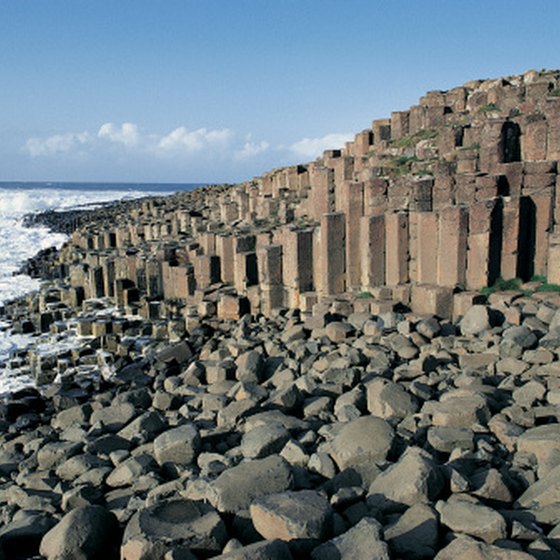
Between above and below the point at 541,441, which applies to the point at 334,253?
above

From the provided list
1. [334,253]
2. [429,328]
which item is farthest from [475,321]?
[334,253]

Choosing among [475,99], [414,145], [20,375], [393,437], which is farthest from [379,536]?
[475,99]

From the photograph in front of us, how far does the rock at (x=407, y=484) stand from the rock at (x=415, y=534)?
16cm

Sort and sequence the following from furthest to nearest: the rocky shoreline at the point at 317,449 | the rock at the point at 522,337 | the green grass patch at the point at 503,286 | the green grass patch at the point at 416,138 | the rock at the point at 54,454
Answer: the green grass patch at the point at 416,138, the green grass patch at the point at 503,286, the rock at the point at 522,337, the rock at the point at 54,454, the rocky shoreline at the point at 317,449

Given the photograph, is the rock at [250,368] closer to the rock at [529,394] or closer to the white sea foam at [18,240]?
the rock at [529,394]

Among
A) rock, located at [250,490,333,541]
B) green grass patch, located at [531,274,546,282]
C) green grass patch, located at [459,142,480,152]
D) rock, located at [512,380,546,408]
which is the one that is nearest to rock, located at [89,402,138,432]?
rock, located at [250,490,333,541]

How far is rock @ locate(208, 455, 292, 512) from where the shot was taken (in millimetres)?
3371

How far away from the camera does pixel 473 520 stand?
300 cm

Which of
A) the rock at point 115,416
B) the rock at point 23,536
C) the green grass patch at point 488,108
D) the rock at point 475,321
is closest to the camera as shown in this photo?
the rock at point 23,536

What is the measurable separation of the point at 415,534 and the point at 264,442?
58.1 inches

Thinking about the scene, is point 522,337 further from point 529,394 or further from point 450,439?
point 450,439

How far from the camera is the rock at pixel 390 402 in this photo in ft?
15.8

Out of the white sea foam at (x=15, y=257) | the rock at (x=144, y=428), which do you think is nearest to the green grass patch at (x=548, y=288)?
the rock at (x=144, y=428)

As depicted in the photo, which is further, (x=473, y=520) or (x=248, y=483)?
(x=248, y=483)
